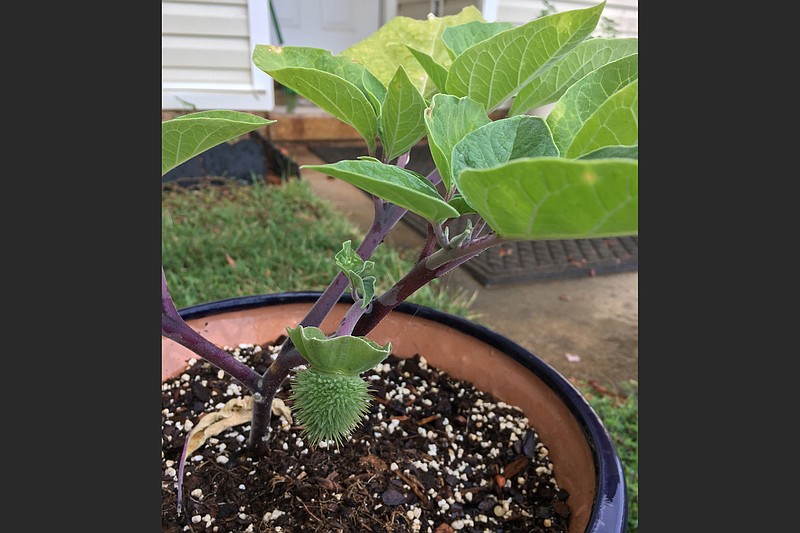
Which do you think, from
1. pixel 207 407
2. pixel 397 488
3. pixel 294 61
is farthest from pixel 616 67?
pixel 207 407

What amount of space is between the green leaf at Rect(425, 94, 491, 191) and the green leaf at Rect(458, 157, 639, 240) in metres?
0.08

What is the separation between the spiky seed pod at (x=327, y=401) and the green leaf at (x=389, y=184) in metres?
0.19

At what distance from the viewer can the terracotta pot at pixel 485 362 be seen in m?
0.54

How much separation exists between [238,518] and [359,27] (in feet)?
12.4

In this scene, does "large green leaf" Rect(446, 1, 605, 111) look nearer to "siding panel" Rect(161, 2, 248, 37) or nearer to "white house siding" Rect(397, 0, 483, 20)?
"siding panel" Rect(161, 2, 248, 37)

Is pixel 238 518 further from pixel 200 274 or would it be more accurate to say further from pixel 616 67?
pixel 200 274

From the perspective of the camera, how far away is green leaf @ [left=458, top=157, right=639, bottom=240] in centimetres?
22

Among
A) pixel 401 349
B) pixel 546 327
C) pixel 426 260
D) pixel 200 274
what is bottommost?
pixel 546 327

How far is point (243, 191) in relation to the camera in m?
2.25

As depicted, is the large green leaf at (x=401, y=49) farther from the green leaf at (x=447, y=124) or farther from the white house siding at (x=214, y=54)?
the white house siding at (x=214, y=54)

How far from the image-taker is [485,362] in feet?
2.38

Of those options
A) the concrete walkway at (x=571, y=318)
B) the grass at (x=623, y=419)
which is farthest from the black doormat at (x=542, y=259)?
the grass at (x=623, y=419)

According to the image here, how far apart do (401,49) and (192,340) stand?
392mm

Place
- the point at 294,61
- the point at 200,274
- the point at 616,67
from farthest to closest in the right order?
the point at 200,274 < the point at 294,61 < the point at 616,67
